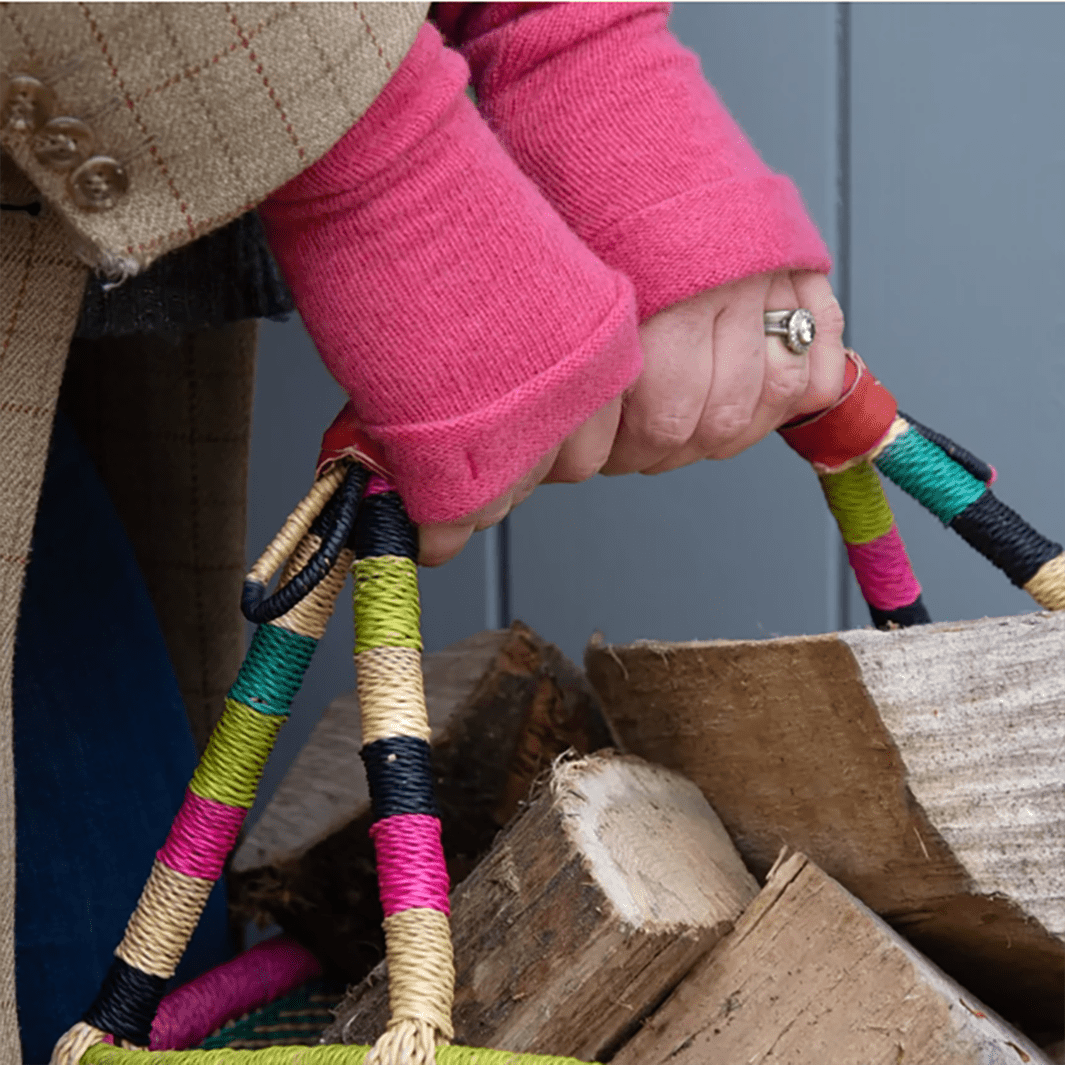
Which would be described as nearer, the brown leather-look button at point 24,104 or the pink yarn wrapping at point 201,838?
the brown leather-look button at point 24,104

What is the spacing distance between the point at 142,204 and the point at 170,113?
1.4 inches

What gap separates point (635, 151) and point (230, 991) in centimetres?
54

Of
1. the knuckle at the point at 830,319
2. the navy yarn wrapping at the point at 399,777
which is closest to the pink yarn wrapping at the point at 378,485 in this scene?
the navy yarn wrapping at the point at 399,777

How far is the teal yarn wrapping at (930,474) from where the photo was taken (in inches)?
27.9

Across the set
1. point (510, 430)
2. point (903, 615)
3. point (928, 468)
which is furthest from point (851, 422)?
point (510, 430)

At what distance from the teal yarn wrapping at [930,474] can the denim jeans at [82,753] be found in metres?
0.49

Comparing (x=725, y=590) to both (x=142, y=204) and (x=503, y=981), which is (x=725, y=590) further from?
(x=142, y=204)

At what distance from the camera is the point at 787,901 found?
574mm

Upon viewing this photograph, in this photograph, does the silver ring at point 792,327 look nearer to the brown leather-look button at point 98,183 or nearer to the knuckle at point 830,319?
the knuckle at point 830,319

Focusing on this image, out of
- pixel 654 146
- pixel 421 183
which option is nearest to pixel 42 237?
pixel 421 183

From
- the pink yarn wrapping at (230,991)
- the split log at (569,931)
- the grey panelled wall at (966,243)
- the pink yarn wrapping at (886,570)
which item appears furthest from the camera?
the grey panelled wall at (966,243)

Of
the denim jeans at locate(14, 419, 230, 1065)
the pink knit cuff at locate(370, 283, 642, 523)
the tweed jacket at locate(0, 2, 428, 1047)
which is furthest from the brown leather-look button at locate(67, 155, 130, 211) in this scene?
the denim jeans at locate(14, 419, 230, 1065)

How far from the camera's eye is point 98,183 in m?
0.45

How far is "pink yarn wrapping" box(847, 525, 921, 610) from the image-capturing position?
0.78 meters
